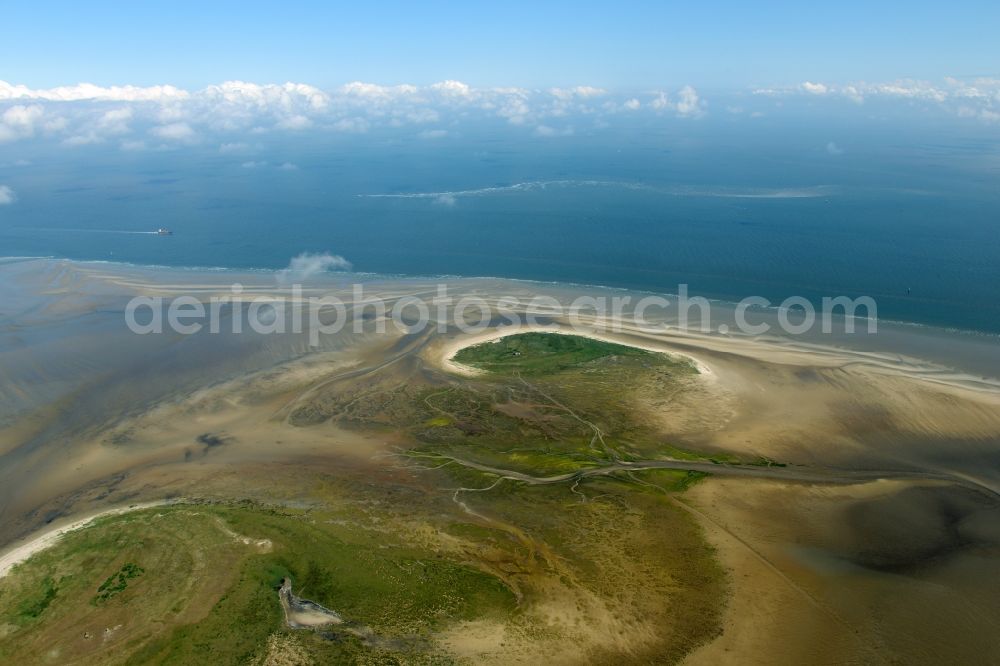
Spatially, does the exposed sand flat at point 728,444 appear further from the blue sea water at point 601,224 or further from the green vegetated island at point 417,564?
the blue sea water at point 601,224

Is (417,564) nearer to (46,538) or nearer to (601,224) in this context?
(46,538)

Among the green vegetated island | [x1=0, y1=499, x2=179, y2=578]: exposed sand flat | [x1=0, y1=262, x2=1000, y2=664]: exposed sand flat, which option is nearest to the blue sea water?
[x1=0, y1=262, x2=1000, y2=664]: exposed sand flat

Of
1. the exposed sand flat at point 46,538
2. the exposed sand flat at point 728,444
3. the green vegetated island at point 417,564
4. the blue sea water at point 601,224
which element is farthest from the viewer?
the blue sea water at point 601,224

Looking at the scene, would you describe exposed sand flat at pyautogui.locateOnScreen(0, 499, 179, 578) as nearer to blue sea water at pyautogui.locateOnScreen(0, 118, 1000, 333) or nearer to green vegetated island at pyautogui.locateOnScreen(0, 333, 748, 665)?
green vegetated island at pyautogui.locateOnScreen(0, 333, 748, 665)

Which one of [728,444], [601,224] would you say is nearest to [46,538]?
[728,444]

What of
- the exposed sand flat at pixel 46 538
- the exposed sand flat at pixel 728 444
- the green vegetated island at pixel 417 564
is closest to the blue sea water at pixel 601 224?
the exposed sand flat at pixel 728 444

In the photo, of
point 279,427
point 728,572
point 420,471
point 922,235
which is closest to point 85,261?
point 279,427

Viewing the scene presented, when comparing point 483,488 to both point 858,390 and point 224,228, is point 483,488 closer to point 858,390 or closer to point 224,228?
point 858,390
